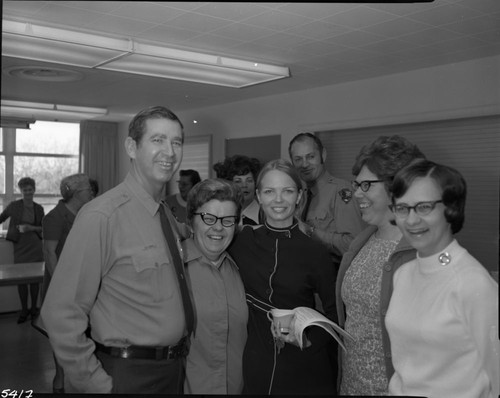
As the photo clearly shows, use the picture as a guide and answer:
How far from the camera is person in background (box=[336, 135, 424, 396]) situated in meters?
1.05

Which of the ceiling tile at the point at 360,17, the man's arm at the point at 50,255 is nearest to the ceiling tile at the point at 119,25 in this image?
Answer: the ceiling tile at the point at 360,17

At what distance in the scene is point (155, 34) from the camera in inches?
43.4

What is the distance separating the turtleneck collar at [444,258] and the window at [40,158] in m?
0.86

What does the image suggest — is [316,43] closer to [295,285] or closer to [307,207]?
[307,207]

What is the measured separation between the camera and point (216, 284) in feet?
4.28

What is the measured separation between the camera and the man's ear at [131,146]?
117 centimetres

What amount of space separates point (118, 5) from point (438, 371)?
3.52 ft

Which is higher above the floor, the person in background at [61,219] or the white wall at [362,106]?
the white wall at [362,106]

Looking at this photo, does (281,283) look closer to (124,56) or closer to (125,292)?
(125,292)

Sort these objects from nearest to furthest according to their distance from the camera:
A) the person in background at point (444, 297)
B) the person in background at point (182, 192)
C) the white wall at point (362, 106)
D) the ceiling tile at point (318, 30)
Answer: the person in background at point (444, 297)
the white wall at point (362, 106)
the ceiling tile at point (318, 30)
the person in background at point (182, 192)

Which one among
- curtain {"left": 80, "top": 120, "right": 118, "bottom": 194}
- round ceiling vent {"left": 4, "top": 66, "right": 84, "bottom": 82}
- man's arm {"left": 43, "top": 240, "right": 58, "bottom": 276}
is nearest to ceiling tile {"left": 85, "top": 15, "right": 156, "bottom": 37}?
round ceiling vent {"left": 4, "top": 66, "right": 84, "bottom": 82}

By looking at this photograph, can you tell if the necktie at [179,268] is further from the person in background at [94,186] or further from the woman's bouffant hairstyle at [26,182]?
the woman's bouffant hairstyle at [26,182]

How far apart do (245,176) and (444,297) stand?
61 cm

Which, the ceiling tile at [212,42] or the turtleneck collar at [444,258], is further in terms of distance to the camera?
the ceiling tile at [212,42]
